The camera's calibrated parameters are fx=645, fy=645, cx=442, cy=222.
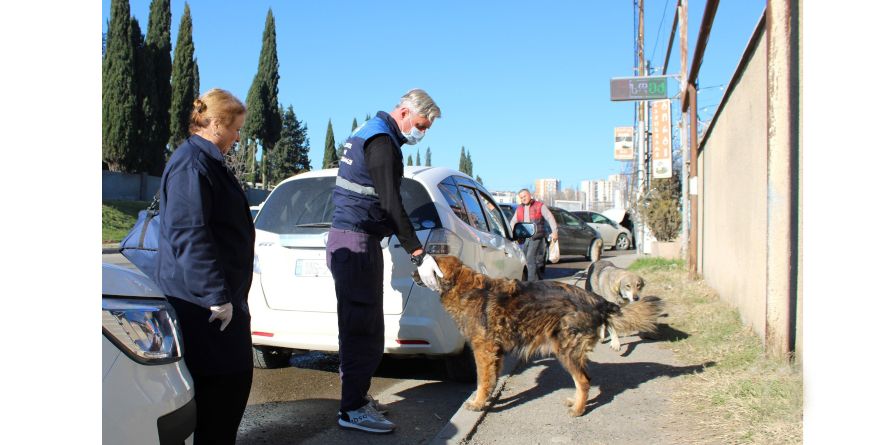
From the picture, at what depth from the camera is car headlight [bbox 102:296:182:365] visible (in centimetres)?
206

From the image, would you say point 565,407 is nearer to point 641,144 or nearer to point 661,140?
point 661,140

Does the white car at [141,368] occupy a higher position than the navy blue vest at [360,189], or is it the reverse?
the navy blue vest at [360,189]

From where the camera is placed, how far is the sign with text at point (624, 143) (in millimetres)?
32156

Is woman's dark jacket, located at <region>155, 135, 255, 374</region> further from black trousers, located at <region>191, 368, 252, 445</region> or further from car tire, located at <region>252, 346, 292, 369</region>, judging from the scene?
car tire, located at <region>252, 346, 292, 369</region>

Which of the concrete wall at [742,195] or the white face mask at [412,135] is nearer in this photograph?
the white face mask at [412,135]

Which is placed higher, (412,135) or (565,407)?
(412,135)

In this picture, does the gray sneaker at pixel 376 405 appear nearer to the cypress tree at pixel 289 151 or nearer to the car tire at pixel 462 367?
the car tire at pixel 462 367

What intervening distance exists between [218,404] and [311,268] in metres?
2.04

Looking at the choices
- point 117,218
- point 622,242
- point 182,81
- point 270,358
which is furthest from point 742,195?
point 182,81

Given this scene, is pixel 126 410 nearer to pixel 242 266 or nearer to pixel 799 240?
pixel 242 266

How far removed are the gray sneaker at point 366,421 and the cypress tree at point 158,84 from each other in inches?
1369

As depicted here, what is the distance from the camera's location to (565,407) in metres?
4.38

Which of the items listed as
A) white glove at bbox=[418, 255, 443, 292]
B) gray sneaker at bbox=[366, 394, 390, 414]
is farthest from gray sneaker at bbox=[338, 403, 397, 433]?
white glove at bbox=[418, 255, 443, 292]

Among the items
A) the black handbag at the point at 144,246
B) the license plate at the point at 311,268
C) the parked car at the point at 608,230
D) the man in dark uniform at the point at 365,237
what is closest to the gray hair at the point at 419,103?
the man in dark uniform at the point at 365,237
